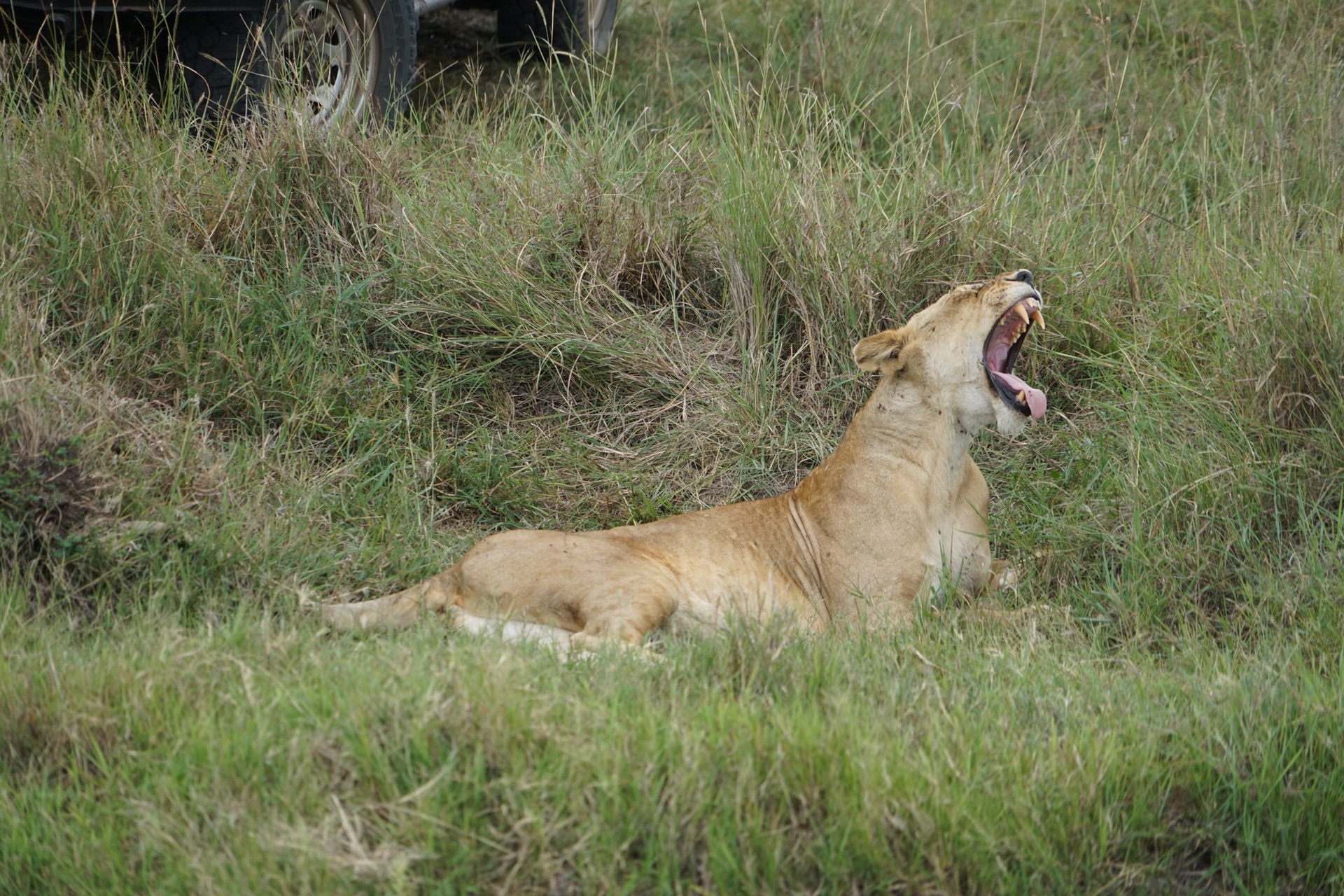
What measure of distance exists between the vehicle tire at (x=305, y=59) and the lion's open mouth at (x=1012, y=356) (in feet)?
9.17

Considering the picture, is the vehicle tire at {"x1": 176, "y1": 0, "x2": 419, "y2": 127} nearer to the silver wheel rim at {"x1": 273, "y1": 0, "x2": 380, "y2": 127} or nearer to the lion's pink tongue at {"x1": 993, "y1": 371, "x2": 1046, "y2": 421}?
the silver wheel rim at {"x1": 273, "y1": 0, "x2": 380, "y2": 127}

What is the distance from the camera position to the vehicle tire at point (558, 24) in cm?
760

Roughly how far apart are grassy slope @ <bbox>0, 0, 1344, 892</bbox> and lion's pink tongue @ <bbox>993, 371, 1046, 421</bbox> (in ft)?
1.21

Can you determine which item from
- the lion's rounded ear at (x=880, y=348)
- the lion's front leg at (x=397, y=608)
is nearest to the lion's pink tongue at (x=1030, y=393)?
the lion's rounded ear at (x=880, y=348)

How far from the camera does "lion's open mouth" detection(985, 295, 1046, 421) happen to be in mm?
4625

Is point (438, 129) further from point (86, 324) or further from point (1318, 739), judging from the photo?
point (1318, 739)

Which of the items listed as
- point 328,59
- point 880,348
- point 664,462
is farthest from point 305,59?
point 880,348

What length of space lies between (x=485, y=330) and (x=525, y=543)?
4.95 ft

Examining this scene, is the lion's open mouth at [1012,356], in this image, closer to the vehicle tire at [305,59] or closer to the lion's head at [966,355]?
the lion's head at [966,355]

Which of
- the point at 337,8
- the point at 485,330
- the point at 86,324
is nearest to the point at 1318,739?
the point at 485,330

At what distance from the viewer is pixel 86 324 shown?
499 cm

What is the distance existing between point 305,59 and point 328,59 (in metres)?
0.19

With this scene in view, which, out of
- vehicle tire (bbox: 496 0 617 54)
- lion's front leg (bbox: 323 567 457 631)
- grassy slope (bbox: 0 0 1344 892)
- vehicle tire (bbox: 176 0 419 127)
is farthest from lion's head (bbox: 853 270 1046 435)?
vehicle tire (bbox: 496 0 617 54)

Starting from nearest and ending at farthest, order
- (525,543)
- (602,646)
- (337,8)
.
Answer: (602,646)
(525,543)
(337,8)
